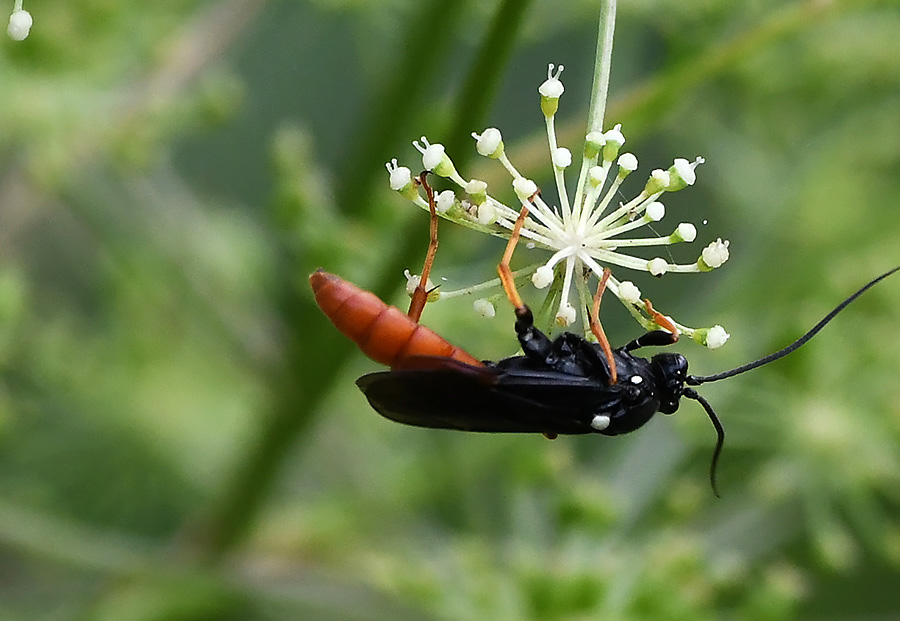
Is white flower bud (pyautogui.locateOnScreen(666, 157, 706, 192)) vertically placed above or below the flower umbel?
above

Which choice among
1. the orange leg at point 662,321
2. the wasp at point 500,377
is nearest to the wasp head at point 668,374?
the wasp at point 500,377

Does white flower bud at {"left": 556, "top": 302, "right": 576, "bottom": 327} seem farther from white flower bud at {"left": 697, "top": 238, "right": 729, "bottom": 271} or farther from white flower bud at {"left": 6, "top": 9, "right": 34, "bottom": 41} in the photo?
white flower bud at {"left": 6, "top": 9, "right": 34, "bottom": 41}

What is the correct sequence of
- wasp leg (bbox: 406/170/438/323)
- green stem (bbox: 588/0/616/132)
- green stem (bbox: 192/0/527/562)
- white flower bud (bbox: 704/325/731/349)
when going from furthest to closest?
green stem (bbox: 192/0/527/562) < wasp leg (bbox: 406/170/438/323) < white flower bud (bbox: 704/325/731/349) < green stem (bbox: 588/0/616/132)

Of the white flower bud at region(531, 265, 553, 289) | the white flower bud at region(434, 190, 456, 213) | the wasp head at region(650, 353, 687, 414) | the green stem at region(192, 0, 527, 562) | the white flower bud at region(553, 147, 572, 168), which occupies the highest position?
the green stem at region(192, 0, 527, 562)

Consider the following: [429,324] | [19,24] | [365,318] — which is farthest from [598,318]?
[19,24]

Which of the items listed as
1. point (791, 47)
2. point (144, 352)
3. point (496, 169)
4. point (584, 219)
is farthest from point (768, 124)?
point (584, 219)

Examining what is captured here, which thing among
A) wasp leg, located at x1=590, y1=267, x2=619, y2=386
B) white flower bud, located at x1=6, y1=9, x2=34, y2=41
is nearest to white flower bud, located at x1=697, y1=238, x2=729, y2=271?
wasp leg, located at x1=590, y1=267, x2=619, y2=386

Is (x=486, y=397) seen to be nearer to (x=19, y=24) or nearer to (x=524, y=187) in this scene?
(x=524, y=187)
